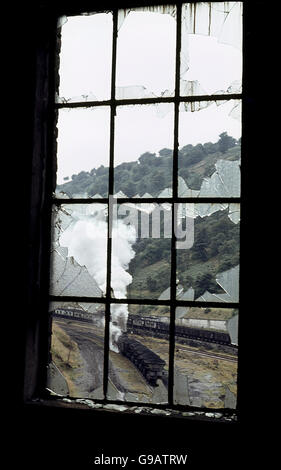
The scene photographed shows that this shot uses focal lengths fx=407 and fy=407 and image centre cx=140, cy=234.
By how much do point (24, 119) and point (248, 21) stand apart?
796 millimetres

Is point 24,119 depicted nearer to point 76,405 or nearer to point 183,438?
point 76,405

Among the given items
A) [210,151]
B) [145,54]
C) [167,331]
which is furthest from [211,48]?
[167,331]

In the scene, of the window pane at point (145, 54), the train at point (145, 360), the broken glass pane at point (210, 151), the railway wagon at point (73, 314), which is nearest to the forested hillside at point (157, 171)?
the broken glass pane at point (210, 151)

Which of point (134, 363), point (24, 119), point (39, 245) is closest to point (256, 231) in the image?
point (134, 363)

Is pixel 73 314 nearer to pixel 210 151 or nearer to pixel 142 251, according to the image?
pixel 142 251

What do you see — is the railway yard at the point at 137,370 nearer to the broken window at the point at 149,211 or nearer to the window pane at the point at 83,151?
the broken window at the point at 149,211

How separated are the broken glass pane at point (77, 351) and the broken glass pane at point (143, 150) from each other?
0.45 metres

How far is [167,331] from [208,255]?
289mm

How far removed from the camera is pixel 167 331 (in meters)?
1.37

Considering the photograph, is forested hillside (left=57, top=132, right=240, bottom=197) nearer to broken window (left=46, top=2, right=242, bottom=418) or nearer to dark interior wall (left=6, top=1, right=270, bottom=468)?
broken window (left=46, top=2, right=242, bottom=418)

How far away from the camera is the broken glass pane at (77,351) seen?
1.42m

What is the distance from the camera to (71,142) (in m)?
1.52

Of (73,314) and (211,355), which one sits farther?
(73,314)

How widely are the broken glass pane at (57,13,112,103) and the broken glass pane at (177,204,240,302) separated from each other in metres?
0.56
